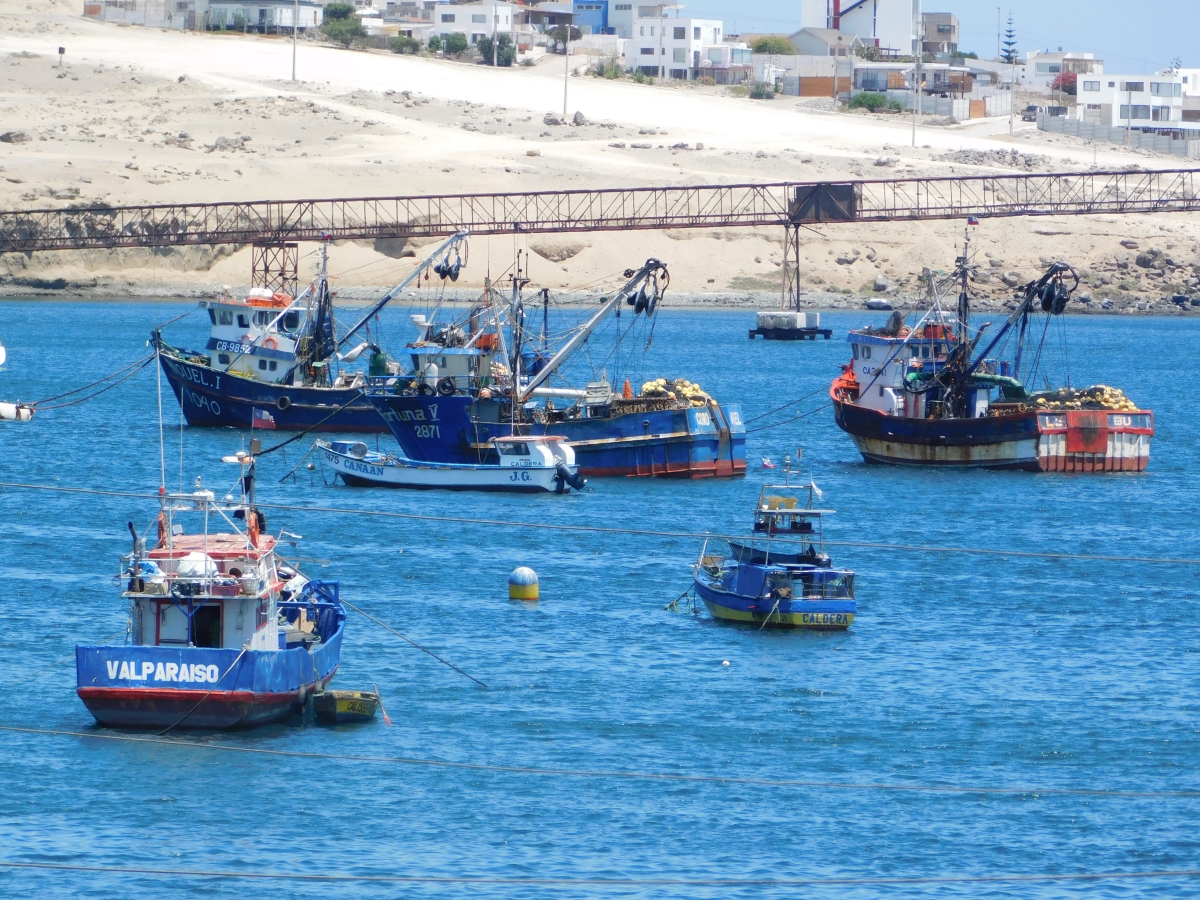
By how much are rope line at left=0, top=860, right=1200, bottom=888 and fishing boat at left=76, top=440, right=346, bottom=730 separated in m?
4.49

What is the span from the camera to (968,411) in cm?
6900

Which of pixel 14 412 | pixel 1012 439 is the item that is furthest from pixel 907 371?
pixel 14 412

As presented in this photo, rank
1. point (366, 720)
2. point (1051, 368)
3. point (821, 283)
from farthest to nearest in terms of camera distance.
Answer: point (821, 283) → point (1051, 368) → point (366, 720)

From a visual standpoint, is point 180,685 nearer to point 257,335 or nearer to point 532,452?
point 532,452

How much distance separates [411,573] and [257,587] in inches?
669

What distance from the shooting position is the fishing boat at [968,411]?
2685 inches

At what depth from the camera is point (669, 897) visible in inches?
1037

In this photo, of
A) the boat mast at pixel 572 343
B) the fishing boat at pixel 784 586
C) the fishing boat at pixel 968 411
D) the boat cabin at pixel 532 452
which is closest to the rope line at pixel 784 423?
the fishing boat at pixel 968 411

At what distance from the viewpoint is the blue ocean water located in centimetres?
2802

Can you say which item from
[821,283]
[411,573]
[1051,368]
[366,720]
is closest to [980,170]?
[821,283]

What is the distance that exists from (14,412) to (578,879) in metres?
51.8

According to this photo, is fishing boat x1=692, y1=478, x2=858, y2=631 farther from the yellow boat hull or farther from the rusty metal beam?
the rusty metal beam

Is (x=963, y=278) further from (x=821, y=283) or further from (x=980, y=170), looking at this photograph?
(x=980, y=170)

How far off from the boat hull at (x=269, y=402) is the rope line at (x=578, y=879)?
47.7 m
